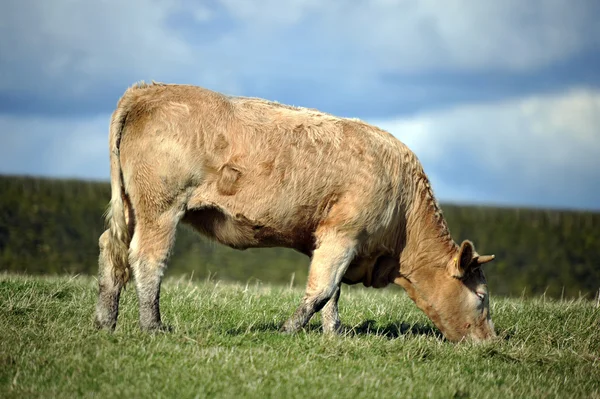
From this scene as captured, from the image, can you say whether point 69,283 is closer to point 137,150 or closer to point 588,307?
point 137,150

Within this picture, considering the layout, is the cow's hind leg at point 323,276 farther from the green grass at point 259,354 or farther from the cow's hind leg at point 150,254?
the cow's hind leg at point 150,254

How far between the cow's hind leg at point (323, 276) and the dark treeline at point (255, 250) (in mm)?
11472

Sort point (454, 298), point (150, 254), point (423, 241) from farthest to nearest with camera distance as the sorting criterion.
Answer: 1. point (423, 241)
2. point (454, 298)
3. point (150, 254)

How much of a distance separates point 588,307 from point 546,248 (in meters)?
10.4

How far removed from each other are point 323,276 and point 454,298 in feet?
5.65

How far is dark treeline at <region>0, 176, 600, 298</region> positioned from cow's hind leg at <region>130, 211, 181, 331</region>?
11630 mm

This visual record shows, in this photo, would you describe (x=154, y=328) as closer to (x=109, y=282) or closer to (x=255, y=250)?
(x=109, y=282)

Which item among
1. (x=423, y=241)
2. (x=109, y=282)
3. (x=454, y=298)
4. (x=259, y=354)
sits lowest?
(x=259, y=354)

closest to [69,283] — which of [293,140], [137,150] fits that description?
[137,150]

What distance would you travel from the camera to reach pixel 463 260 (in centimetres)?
866

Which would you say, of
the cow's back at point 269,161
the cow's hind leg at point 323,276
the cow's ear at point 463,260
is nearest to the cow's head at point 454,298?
the cow's ear at point 463,260

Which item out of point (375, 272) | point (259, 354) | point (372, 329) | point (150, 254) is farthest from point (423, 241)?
point (150, 254)

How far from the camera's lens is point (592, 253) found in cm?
2031

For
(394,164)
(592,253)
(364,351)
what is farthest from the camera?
(592,253)
